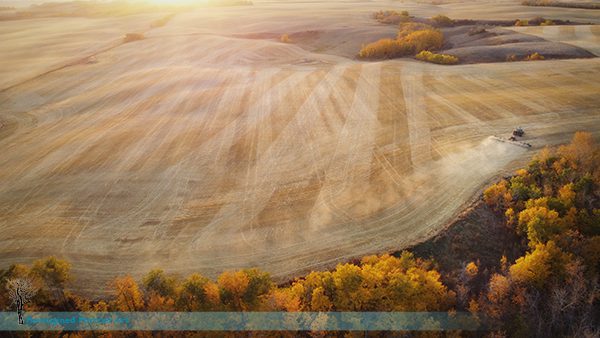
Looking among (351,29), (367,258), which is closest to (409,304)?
(367,258)

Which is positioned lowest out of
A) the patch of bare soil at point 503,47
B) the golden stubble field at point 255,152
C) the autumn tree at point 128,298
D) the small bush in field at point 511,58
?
the autumn tree at point 128,298

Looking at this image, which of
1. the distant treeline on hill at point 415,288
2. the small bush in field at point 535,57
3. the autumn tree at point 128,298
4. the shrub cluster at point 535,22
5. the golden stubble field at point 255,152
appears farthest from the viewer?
the shrub cluster at point 535,22

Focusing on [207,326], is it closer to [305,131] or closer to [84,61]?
[305,131]

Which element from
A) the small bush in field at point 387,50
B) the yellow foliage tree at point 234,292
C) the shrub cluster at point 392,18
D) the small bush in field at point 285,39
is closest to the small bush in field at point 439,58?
the small bush in field at point 387,50

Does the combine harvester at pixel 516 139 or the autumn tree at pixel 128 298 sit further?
the combine harvester at pixel 516 139

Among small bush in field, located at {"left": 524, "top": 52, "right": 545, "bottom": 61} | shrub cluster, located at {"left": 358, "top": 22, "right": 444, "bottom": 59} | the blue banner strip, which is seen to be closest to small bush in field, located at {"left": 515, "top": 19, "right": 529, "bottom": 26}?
shrub cluster, located at {"left": 358, "top": 22, "right": 444, "bottom": 59}

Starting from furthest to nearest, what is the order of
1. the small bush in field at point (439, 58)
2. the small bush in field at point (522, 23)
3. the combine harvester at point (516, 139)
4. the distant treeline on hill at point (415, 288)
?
the small bush in field at point (522, 23), the small bush in field at point (439, 58), the combine harvester at point (516, 139), the distant treeline on hill at point (415, 288)

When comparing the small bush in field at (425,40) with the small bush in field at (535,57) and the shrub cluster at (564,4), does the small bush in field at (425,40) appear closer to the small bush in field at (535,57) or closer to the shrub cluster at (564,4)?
the small bush in field at (535,57)
